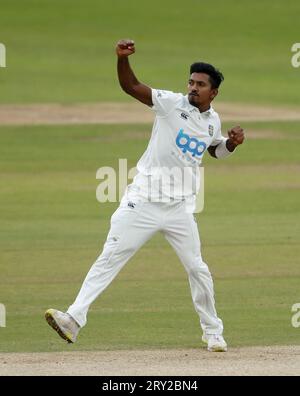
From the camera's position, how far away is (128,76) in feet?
33.9

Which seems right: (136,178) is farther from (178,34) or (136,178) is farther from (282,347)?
(178,34)

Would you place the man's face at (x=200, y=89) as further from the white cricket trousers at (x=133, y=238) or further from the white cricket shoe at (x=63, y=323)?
the white cricket shoe at (x=63, y=323)

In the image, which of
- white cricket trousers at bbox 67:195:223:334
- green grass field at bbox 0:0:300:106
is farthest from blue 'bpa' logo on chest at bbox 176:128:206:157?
green grass field at bbox 0:0:300:106

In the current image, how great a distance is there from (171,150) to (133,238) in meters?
0.81

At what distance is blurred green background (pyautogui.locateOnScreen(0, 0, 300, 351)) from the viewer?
44.2 feet

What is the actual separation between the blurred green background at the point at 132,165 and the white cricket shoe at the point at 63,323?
998 mm

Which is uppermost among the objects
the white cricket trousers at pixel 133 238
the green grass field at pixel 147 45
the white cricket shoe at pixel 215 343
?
the green grass field at pixel 147 45

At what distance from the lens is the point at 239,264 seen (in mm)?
16797

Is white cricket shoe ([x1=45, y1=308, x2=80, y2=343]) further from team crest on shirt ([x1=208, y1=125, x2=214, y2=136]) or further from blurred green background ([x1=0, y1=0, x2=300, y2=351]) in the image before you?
team crest on shirt ([x1=208, y1=125, x2=214, y2=136])

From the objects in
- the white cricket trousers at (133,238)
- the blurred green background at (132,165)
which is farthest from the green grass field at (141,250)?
the white cricket trousers at (133,238)

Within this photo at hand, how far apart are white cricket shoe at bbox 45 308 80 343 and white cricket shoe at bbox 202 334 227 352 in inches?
49.8

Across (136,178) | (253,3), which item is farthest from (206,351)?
(253,3)

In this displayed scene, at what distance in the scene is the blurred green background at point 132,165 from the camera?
530 inches

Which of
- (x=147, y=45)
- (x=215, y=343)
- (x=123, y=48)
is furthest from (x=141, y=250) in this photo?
(x=147, y=45)
